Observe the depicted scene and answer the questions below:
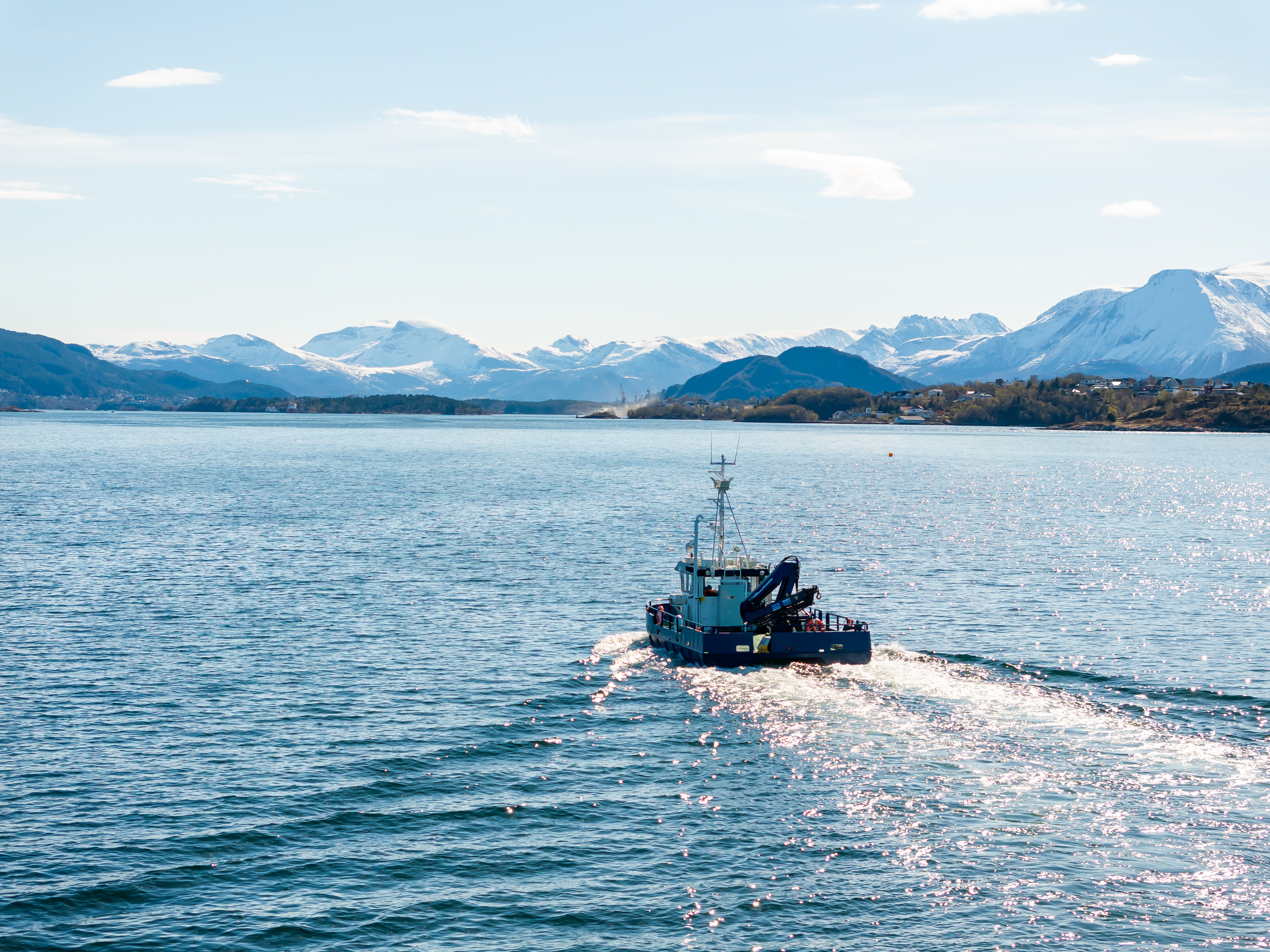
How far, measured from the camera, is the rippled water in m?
35.1

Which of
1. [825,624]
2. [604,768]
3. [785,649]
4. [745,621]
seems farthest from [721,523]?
[604,768]

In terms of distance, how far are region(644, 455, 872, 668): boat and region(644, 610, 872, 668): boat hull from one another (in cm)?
4

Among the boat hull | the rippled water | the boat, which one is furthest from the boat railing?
the rippled water

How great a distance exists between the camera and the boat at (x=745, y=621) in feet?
217

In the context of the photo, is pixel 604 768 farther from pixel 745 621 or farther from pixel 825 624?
pixel 825 624

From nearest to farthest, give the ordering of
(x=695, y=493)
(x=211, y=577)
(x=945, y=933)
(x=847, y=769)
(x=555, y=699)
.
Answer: (x=945, y=933) < (x=847, y=769) < (x=555, y=699) < (x=211, y=577) < (x=695, y=493)

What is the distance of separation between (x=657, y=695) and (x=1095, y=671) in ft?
89.2

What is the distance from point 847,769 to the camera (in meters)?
48.0

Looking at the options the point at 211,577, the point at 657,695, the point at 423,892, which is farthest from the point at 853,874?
the point at 211,577

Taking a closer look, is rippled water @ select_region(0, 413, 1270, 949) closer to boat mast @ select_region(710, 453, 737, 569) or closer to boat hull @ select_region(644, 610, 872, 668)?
boat hull @ select_region(644, 610, 872, 668)

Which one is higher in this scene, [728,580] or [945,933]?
[728,580]

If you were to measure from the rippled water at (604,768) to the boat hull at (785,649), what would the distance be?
108cm

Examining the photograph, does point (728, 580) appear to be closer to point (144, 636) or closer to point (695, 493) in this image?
point (144, 636)

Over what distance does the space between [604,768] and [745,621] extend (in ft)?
72.9
